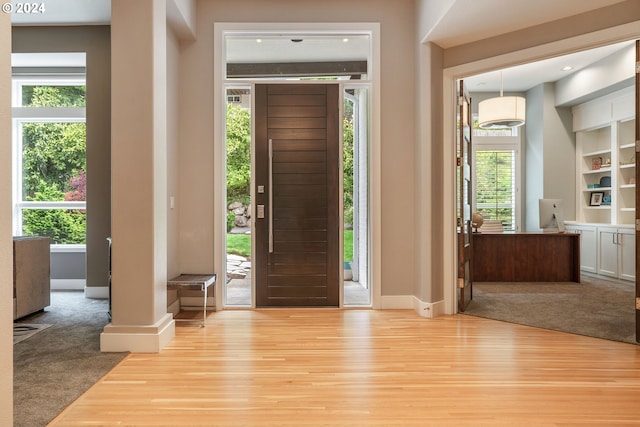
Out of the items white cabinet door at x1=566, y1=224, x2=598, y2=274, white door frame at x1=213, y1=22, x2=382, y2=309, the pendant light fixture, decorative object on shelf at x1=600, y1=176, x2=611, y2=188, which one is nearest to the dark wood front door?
white door frame at x1=213, y1=22, x2=382, y2=309

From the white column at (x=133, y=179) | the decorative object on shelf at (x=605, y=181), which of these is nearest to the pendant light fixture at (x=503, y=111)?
the decorative object on shelf at (x=605, y=181)

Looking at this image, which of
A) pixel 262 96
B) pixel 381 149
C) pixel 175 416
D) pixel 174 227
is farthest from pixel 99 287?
pixel 381 149

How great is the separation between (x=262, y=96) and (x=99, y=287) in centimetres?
292

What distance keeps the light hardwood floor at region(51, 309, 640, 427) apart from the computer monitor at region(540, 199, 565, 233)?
3170 millimetres

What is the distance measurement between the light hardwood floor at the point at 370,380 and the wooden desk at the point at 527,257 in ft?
8.14

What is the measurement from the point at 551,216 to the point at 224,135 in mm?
5017

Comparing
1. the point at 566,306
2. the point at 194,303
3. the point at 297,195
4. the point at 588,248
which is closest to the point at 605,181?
the point at 588,248

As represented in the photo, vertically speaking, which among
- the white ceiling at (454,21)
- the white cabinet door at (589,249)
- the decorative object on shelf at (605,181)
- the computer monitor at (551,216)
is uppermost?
the white ceiling at (454,21)

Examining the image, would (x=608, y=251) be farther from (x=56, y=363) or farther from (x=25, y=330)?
(x=25, y=330)

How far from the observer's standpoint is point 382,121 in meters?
3.99

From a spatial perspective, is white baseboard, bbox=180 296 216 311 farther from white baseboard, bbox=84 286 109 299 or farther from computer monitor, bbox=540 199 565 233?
computer monitor, bbox=540 199 565 233

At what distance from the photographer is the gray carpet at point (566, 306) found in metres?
3.44

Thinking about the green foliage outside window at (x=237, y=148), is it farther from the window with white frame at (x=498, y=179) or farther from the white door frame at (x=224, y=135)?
the window with white frame at (x=498, y=179)

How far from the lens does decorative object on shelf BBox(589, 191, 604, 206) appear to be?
21.7 feet
